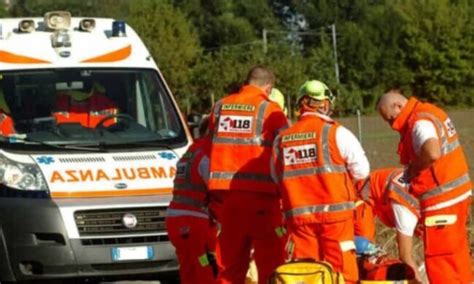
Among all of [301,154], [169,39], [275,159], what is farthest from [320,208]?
[169,39]

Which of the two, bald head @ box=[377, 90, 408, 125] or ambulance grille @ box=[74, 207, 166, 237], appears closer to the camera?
bald head @ box=[377, 90, 408, 125]

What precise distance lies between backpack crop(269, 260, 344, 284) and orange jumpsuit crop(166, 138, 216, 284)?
52.1 inches

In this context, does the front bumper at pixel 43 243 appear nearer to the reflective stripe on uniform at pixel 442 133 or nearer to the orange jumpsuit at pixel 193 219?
the orange jumpsuit at pixel 193 219

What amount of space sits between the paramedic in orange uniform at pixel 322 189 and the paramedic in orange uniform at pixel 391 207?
0.75 m

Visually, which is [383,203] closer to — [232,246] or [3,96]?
[232,246]

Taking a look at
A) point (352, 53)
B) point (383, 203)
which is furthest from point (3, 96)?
point (352, 53)

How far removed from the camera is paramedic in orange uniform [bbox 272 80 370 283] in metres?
8.02

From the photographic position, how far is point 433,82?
236ft

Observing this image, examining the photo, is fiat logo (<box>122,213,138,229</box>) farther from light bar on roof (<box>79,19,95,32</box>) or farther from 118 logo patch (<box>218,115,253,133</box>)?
light bar on roof (<box>79,19,95,32</box>)

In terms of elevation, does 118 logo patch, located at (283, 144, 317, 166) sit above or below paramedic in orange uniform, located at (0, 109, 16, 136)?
above

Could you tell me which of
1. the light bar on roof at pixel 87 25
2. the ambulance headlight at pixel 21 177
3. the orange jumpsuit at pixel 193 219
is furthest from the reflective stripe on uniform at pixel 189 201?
the light bar on roof at pixel 87 25

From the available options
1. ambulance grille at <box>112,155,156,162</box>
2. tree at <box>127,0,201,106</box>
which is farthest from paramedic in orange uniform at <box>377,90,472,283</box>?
tree at <box>127,0,201,106</box>

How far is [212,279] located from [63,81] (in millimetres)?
3103

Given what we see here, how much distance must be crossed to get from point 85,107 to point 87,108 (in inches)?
0.8
